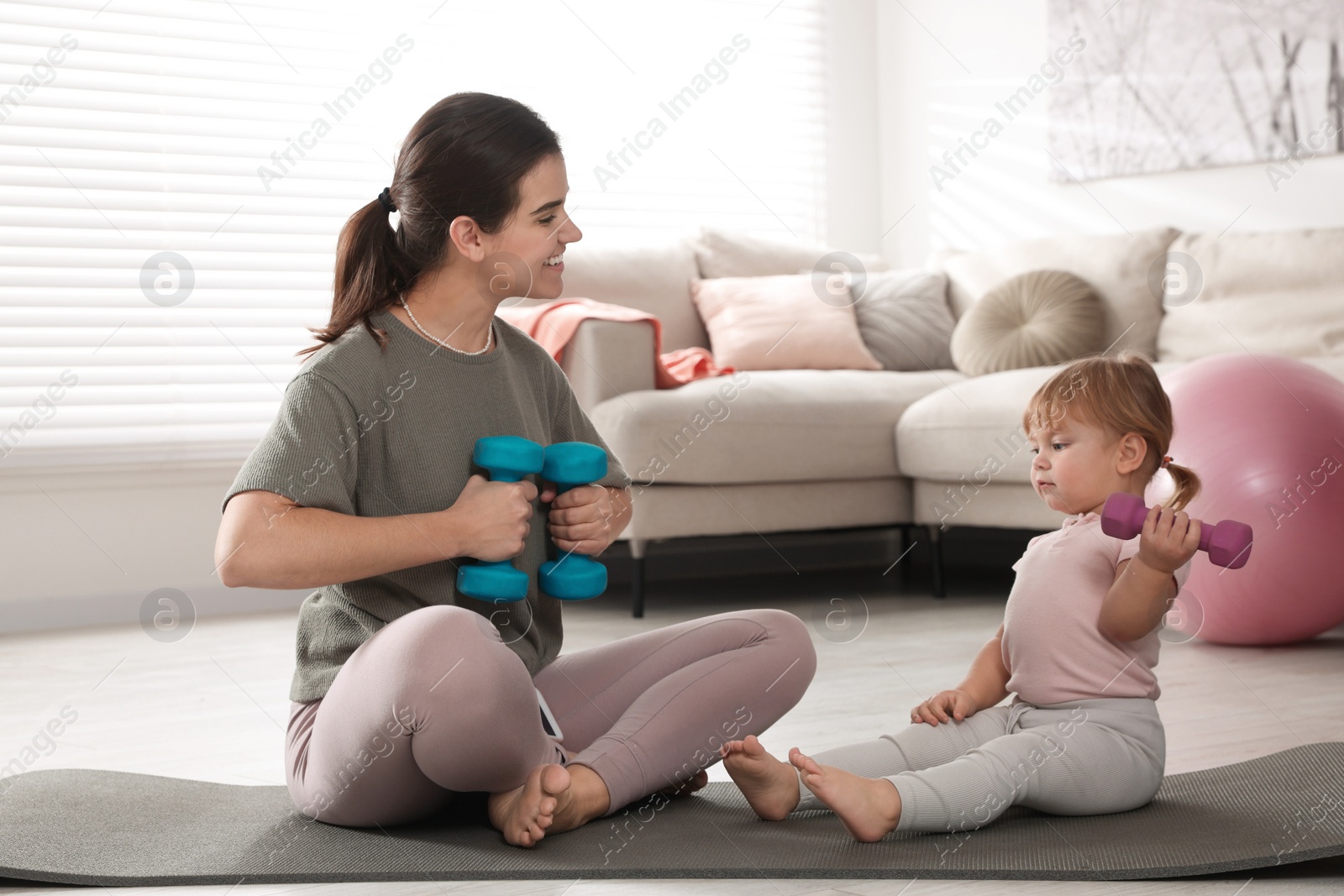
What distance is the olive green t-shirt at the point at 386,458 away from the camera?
1.23 metres

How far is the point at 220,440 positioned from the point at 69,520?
0.42 m

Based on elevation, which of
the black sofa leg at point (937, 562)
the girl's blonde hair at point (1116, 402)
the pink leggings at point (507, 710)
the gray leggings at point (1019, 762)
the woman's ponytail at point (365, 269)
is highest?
the woman's ponytail at point (365, 269)

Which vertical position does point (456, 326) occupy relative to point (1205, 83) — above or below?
below

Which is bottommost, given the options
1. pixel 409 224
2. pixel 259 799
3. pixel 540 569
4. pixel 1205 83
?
Result: pixel 259 799

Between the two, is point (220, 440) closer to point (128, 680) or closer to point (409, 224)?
point (128, 680)

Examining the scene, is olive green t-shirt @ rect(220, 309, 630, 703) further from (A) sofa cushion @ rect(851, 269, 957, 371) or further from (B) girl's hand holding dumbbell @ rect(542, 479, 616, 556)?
(A) sofa cushion @ rect(851, 269, 957, 371)

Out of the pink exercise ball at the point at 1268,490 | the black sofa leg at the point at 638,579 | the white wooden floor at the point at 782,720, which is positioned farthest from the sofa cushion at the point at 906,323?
the pink exercise ball at the point at 1268,490

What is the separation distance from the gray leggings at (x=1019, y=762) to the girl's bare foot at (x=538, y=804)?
29 centimetres

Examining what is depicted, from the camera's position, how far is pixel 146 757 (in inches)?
68.8

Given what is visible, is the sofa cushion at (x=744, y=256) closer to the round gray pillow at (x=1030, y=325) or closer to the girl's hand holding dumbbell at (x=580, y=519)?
the round gray pillow at (x=1030, y=325)

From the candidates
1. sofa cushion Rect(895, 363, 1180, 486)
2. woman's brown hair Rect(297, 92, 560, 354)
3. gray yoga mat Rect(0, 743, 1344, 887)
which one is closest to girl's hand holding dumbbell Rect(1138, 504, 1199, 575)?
gray yoga mat Rect(0, 743, 1344, 887)

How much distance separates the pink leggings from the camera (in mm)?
1174

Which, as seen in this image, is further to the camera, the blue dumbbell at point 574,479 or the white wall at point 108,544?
the white wall at point 108,544

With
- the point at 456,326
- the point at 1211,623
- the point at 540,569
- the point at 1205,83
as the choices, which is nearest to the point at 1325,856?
the point at 540,569
